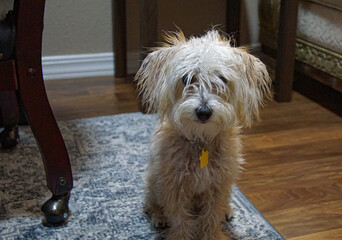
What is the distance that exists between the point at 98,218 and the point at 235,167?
446 mm

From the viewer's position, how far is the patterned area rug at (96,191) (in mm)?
1409

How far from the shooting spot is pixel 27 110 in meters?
1.34

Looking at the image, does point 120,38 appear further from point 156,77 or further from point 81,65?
point 156,77

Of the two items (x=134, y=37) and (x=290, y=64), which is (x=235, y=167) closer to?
(x=290, y=64)

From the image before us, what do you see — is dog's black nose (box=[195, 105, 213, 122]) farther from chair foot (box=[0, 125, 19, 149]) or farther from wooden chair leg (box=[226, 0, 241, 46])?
wooden chair leg (box=[226, 0, 241, 46])

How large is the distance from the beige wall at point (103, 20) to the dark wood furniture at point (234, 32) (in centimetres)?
10

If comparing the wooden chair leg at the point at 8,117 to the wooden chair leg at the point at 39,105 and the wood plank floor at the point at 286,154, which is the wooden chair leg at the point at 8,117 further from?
the wooden chair leg at the point at 39,105

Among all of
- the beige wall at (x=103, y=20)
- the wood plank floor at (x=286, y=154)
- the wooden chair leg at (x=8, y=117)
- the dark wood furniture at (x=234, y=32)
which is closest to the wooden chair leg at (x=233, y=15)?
the dark wood furniture at (x=234, y=32)

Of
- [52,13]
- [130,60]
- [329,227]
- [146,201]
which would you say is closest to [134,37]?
[130,60]

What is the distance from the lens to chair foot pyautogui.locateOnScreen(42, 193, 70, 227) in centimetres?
141

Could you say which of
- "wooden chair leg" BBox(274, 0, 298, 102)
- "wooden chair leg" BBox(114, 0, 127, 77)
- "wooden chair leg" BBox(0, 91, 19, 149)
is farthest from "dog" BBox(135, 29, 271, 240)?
"wooden chair leg" BBox(114, 0, 127, 77)

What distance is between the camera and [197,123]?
3.92 feet

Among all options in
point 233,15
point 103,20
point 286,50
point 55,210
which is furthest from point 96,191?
point 233,15

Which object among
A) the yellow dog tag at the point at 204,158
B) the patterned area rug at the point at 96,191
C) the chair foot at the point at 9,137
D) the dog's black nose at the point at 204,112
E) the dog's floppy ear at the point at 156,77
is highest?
the dog's floppy ear at the point at 156,77
